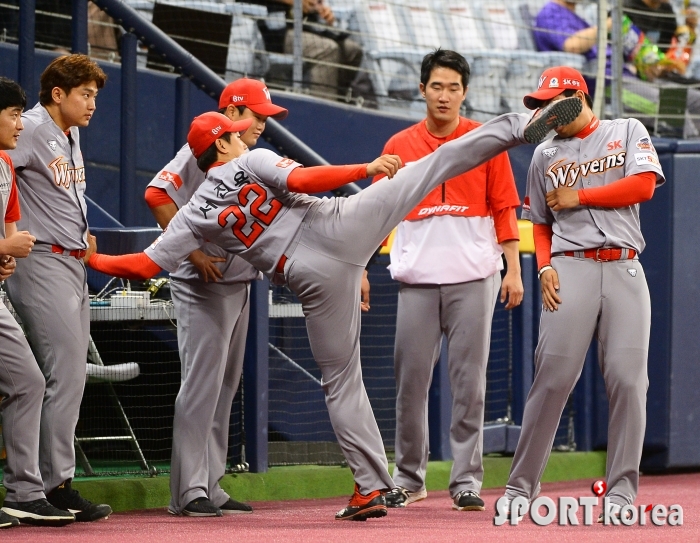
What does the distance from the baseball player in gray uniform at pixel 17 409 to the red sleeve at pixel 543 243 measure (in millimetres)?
1897

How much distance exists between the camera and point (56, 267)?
177 inches

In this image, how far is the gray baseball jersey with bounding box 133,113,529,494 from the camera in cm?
439

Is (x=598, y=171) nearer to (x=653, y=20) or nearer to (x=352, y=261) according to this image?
(x=352, y=261)

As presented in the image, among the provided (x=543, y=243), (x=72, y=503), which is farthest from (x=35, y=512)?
(x=543, y=243)

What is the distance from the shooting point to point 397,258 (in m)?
5.29

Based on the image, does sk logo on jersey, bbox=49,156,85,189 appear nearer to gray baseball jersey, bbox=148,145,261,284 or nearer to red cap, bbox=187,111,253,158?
gray baseball jersey, bbox=148,145,261,284

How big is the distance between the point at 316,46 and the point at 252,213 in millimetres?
3938

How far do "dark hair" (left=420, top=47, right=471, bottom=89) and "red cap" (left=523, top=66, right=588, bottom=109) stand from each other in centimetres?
70

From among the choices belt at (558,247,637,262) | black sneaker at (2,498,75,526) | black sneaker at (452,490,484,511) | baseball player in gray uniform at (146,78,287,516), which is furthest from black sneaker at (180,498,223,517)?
belt at (558,247,637,262)

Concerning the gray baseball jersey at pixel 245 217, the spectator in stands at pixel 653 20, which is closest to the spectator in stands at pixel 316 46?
the spectator in stands at pixel 653 20

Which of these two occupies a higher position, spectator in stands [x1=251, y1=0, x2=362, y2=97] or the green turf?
spectator in stands [x1=251, y1=0, x2=362, y2=97]

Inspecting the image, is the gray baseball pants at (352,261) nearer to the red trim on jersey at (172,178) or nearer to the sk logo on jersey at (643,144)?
the sk logo on jersey at (643,144)

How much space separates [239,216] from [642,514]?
70.6 inches

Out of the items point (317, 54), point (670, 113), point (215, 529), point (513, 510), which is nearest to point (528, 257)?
point (670, 113)
